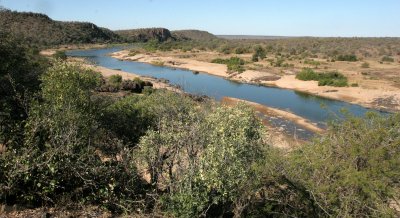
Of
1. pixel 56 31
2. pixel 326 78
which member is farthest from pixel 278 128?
pixel 56 31

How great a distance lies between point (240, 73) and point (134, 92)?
89.4 ft

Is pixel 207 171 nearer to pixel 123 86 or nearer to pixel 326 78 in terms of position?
pixel 123 86

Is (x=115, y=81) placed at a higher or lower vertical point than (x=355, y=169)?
lower

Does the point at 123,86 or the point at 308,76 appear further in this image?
the point at 308,76

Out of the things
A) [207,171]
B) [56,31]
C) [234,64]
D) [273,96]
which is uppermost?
[56,31]

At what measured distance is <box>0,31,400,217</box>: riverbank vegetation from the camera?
11.0 m

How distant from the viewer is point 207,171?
10.6 meters

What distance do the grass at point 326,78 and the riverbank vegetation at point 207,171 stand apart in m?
42.5

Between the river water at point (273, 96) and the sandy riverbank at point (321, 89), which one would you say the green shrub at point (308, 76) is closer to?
the sandy riverbank at point (321, 89)

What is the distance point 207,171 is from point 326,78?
51003mm

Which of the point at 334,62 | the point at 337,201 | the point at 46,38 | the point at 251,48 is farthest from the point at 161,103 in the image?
the point at 46,38

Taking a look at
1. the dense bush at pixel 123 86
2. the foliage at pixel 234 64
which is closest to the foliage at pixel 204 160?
the dense bush at pixel 123 86

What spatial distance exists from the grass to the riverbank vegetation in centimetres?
4252

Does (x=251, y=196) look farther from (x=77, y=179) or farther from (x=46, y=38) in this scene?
(x=46, y=38)
